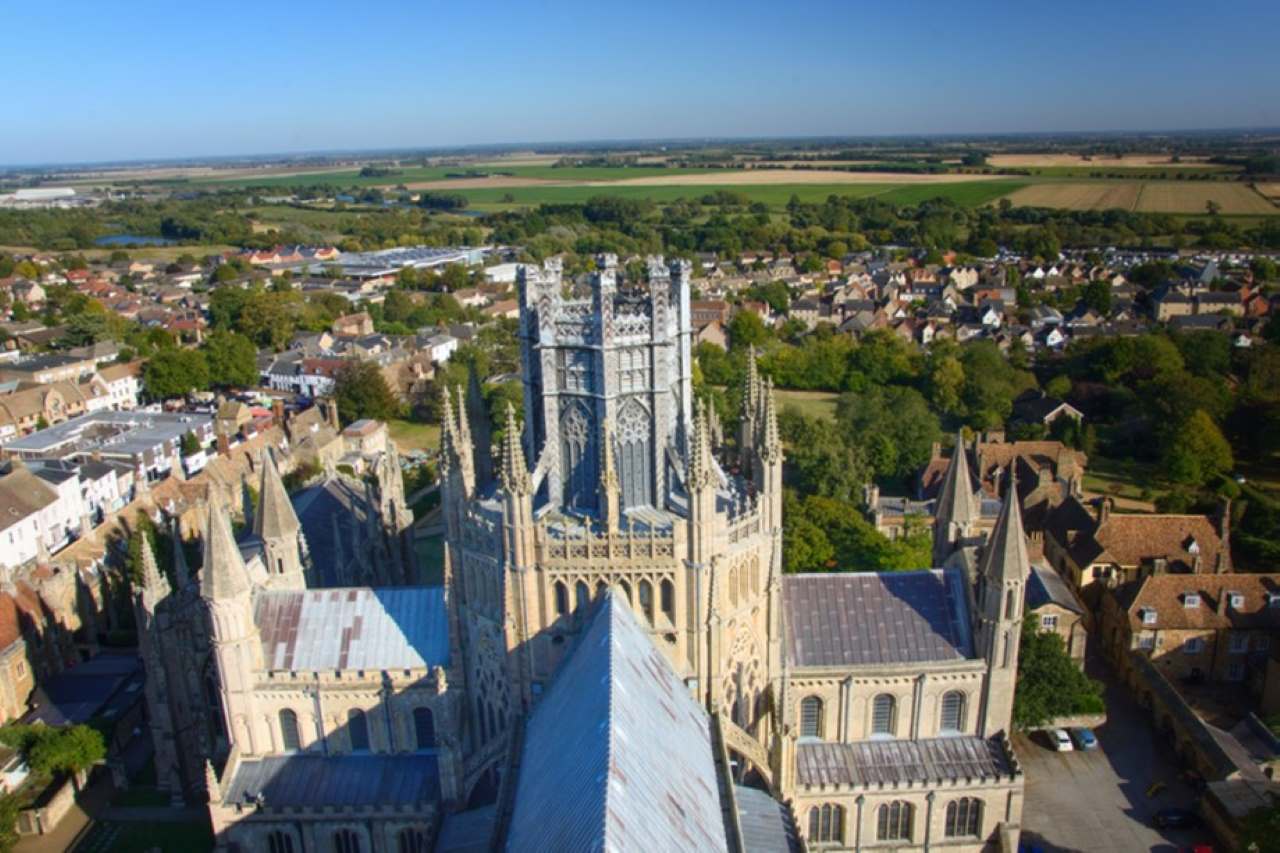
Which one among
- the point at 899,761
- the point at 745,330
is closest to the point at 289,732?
the point at 899,761

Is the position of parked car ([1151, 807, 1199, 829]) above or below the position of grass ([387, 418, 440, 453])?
A: above

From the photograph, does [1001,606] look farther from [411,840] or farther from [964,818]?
[411,840]

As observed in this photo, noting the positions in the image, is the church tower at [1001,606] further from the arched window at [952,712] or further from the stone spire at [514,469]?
the stone spire at [514,469]

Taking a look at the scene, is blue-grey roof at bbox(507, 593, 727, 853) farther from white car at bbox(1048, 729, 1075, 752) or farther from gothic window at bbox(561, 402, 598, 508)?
white car at bbox(1048, 729, 1075, 752)

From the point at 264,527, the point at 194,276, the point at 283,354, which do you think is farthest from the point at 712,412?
the point at 194,276

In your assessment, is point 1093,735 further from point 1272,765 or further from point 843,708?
point 843,708

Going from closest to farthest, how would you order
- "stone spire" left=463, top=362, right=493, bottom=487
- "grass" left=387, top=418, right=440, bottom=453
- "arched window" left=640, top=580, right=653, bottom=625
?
"arched window" left=640, top=580, right=653, bottom=625, "stone spire" left=463, top=362, right=493, bottom=487, "grass" left=387, top=418, right=440, bottom=453

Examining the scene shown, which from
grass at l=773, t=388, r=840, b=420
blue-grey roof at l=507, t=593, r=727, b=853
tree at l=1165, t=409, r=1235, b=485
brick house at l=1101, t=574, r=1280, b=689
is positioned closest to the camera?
blue-grey roof at l=507, t=593, r=727, b=853

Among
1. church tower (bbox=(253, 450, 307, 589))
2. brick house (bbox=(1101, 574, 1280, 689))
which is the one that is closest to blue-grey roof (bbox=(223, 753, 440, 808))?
church tower (bbox=(253, 450, 307, 589))
